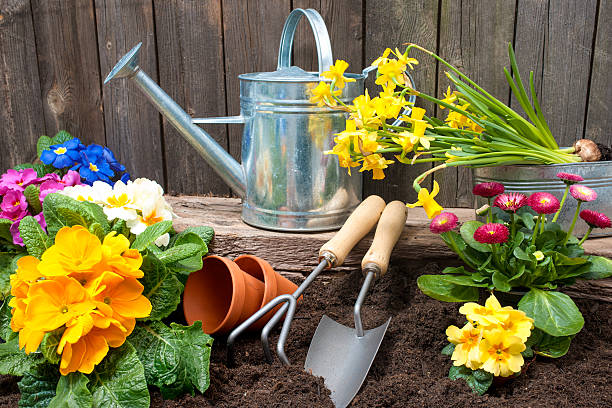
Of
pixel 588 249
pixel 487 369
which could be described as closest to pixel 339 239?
pixel 487 369

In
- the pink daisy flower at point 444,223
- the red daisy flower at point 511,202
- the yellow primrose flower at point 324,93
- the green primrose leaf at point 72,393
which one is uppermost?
the yellow primrose flower at point 324,93

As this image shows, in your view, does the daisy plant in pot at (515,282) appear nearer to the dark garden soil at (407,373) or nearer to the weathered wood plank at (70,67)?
the dark garden soil at (407,373)

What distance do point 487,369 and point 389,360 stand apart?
229 mm

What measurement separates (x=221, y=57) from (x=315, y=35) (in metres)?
0.51

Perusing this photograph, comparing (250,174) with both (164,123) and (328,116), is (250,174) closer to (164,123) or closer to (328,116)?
(328,116)

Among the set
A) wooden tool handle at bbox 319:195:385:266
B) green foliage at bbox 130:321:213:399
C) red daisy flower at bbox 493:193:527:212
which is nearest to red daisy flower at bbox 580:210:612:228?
red daisy flower at bbox 493:193:527:212

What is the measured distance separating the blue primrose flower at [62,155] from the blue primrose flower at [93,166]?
21mm

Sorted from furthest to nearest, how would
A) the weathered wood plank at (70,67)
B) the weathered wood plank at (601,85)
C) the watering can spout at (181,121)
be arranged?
1. the weathered wood plank at (70,67)
2. the weathered wood plank at (601,85)
3. the watering can spout at (181,121)

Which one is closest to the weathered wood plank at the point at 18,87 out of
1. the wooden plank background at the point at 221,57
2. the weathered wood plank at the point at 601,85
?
the wooden plank background at the point at 221,57

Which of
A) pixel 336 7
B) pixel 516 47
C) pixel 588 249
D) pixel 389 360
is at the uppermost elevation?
pixel 336 7

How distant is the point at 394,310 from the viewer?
1.37 metres

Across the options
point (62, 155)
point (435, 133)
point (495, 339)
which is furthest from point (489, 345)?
point (62, 155)

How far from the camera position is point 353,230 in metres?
1.37

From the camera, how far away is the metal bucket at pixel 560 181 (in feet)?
4.12
